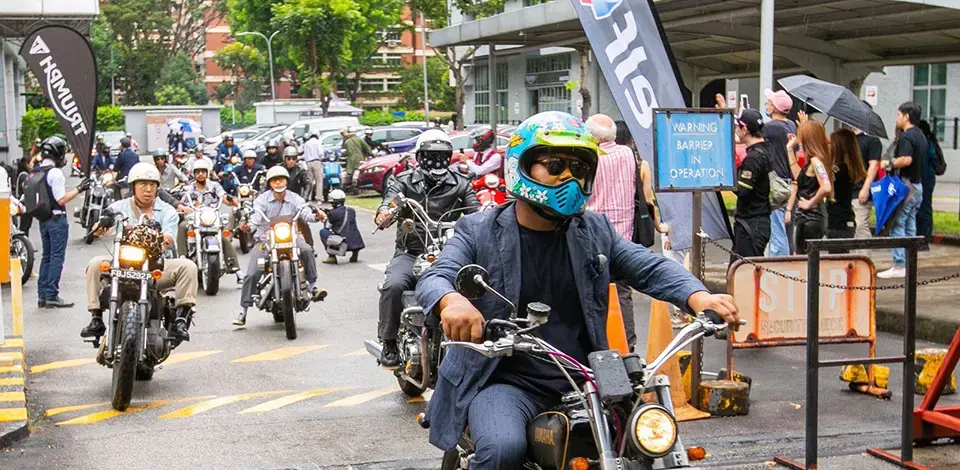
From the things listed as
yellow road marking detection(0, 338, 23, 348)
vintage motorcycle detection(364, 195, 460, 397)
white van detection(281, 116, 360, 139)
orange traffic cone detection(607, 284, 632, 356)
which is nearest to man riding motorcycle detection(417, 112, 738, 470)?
orange traffic cone detection(607, 284, 632, 356)

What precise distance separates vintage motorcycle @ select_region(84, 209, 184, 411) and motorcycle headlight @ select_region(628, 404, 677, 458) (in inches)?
223

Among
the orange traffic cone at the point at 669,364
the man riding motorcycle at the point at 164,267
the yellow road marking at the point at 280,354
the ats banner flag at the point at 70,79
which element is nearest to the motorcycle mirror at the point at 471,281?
the orange traffic cone at the point at 669,364

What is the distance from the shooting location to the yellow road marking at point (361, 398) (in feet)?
29.4

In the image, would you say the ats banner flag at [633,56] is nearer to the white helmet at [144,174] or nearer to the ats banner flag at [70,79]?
the white helmet at [144,174]

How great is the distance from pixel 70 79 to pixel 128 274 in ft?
15.3

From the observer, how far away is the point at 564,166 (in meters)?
4.41

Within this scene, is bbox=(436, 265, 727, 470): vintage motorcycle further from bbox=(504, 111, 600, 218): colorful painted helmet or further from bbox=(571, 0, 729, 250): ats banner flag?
bbox=(571, 0, 729, 250): ats banner flag

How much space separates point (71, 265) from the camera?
750 inches

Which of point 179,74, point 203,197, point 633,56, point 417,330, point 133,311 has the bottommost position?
point 417,330

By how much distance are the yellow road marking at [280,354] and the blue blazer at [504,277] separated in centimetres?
659

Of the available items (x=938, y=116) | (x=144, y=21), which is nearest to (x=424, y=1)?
(x=938, y=116)

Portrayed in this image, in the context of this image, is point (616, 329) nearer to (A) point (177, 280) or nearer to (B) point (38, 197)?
(A) point (177, 280)

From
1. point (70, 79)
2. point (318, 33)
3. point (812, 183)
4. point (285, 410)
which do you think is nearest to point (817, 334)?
point (285, 410)

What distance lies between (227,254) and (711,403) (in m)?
9.66
